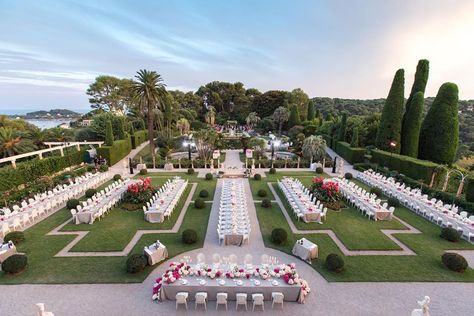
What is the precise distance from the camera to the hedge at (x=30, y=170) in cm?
1955

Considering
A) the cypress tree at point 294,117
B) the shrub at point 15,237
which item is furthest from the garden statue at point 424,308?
the cypress tree at point 294,117

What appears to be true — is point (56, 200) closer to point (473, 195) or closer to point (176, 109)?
point (473, 195)

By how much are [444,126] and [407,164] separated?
627cm

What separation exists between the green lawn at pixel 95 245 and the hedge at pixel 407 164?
762 inches

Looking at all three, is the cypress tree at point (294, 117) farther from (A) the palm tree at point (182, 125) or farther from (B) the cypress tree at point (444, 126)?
(B) the cypress tree at point (444, 126)

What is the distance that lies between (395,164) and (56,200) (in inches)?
1243

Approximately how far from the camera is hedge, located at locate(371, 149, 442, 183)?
22.1 metres

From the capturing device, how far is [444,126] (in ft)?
85.5

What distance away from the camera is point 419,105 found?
28.1 meters

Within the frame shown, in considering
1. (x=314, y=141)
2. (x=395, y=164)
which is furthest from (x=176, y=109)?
(x=395, y=164)

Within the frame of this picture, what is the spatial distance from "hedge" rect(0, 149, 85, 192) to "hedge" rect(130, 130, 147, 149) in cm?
1498

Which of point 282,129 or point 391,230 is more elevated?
point 282,129

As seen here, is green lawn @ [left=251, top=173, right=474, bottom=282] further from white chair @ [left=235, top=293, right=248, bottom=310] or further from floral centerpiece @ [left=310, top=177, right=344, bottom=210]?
white chair @ [left=235, top=293, right=248, bottom=310]

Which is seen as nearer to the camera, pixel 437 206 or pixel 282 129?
pixel 437 206
